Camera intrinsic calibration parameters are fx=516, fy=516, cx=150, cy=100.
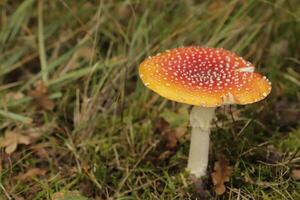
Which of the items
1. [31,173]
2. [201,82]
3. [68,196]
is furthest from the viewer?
[31,173]

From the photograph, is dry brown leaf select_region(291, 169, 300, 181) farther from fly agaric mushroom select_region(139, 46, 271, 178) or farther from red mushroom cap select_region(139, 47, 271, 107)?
red mushroom cap select_region(139, 47, 271, 107)

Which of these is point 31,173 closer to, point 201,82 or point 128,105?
point 128,105

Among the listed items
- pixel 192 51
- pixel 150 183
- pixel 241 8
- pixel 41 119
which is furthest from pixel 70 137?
pixel 241 8

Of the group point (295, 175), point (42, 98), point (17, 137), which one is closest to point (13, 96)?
point (42, 98)

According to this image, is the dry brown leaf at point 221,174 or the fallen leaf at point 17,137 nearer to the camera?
the dry brown leaf at point 221,174

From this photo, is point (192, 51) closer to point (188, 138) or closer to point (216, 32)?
point (188, 138)

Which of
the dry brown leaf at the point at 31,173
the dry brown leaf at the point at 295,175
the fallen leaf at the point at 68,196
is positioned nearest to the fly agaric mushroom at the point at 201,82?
the dry brown leaf at the point at 295,175

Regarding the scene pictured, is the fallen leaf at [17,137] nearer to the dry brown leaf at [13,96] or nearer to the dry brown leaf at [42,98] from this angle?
the dry brown leaf at [42,98]
